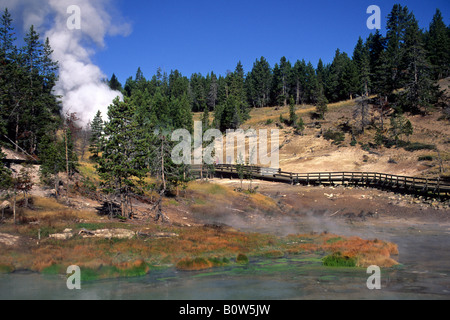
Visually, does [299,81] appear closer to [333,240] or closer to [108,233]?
[333,240]

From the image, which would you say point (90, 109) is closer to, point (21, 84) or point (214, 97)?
point (21, 84)

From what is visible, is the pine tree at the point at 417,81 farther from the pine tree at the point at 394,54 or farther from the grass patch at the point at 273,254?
the grass patch at the point at 273,254

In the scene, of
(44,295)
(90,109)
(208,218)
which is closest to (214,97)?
(90,109)

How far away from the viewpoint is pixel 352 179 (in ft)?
174

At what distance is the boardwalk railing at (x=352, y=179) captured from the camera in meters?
43.0

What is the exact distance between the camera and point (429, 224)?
35781mm

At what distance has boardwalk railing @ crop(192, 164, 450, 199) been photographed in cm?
4297

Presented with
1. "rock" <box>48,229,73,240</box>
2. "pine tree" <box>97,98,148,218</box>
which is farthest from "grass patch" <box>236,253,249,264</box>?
"pine tree" <box>97,98,148,218</box>

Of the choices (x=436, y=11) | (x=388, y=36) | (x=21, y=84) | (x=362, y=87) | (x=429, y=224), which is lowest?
(x=429, y=224)

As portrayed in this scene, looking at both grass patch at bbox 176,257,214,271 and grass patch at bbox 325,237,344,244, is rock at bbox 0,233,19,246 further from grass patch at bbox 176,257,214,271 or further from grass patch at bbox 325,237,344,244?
grass patch at bbox 325,237,344,244
